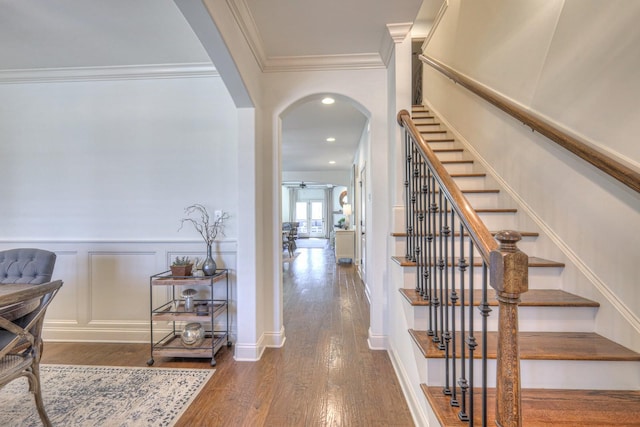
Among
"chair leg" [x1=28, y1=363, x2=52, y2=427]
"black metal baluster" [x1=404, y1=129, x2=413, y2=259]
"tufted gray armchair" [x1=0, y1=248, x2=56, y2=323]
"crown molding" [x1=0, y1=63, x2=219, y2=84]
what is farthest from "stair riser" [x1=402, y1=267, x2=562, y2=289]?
→ "crown molding" [x1=0, y1=63, x2=219, y2=84]

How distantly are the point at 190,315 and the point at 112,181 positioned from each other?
154 centimetres

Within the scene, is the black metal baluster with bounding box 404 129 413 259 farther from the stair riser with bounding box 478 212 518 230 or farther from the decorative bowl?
the decorative bowl

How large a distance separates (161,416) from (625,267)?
266 cm

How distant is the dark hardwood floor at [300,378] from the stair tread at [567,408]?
0.62 metres

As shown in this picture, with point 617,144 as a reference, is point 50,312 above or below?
below

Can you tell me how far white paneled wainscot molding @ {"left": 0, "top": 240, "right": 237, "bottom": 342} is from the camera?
278cm

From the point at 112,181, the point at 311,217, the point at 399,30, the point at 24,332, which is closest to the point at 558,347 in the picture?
the point at 399,30

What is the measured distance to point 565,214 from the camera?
1.79m

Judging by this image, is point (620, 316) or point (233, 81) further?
point (233, 81)

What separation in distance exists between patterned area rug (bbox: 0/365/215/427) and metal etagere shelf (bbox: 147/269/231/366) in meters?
0.14

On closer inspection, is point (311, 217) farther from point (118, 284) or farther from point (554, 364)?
point (554, 364)

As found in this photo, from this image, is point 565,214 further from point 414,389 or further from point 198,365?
point 198,365

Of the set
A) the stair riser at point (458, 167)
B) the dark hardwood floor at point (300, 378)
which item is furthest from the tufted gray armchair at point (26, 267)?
the stair riser at point (458, 167)

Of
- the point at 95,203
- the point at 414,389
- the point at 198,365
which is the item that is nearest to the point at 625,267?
the point at 414,389
